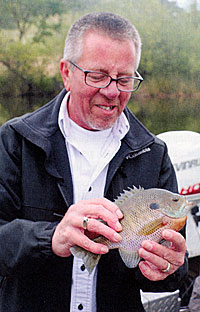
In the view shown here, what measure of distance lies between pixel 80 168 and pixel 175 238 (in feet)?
1.63

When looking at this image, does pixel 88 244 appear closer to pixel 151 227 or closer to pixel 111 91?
pixel 151 227

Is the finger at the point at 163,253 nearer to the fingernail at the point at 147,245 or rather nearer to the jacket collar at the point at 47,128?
the fingernail at the point at 147,245

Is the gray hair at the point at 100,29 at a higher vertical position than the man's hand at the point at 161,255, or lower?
higher

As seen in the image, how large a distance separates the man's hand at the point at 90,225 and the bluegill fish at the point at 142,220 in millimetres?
52

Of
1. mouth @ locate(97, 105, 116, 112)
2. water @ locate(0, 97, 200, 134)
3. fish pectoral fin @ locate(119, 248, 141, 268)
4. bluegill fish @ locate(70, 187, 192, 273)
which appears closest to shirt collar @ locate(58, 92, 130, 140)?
mouth @ locate(97, 105, 116, 112)

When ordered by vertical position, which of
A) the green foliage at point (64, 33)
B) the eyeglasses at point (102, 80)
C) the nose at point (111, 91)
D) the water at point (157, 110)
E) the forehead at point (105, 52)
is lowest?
the water at point (157, 110)

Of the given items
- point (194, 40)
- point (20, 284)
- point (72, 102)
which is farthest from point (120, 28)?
point (194, 40)

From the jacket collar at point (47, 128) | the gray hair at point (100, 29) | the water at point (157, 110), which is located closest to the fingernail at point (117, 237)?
the jacket collar at point (47, 128)

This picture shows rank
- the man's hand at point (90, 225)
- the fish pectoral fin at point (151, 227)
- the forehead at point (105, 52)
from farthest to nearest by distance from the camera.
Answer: the forehead at point (105, 52) < the fish pectoral fin at point (151, 227) < the man's hand at point (90, 225)

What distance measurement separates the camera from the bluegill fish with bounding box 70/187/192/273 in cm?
118

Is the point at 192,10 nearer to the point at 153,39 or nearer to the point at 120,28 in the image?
the point at 153,39

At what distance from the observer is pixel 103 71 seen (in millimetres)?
1380

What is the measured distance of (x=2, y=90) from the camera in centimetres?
638

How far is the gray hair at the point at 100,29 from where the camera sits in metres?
1.38
